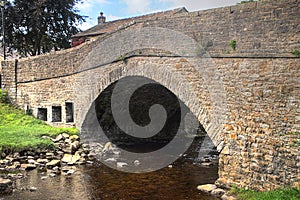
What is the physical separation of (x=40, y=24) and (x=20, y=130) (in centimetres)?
1248

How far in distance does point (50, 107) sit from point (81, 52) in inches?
141

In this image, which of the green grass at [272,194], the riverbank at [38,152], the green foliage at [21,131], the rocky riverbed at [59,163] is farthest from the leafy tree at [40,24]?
the green grass at [272,194]

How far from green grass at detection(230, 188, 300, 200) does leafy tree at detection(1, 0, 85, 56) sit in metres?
20.7

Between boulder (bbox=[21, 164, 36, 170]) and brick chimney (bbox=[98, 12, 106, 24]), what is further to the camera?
brick chimney (bbox=[98, 12, 106, 24])

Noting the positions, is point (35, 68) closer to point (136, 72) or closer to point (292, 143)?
point (136, 72)

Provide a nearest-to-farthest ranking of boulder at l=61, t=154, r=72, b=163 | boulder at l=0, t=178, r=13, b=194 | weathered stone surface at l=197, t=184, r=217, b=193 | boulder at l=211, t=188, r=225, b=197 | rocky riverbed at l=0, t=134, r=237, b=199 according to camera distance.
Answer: boulder at l=211, t=188, r=225, b=197 → weathered stone surface at l=197, t=184, r=217, b=193 → boulder at l=0, t=178, r=13, b=194 → rocky riverbed at l=0, t=134, r=237, b=199 → boulder at l=61, t=154, r=72, b=163

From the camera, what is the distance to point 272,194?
308 inches

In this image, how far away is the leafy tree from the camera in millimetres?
25859

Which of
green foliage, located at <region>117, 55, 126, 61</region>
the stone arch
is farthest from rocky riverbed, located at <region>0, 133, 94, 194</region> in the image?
green foliage, located at <region>117, 55, 126, 61</region>

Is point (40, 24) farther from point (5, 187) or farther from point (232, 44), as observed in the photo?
point (232, 44)

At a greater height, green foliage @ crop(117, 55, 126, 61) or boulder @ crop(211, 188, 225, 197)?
green foliage @ crop(117, 55, 126, 61)

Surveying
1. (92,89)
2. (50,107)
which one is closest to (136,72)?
(92,89)

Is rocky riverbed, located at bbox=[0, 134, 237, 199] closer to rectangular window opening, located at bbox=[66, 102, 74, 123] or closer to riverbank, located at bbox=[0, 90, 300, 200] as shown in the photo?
riverbank, located at bbox=[0, 90, 300, 200]

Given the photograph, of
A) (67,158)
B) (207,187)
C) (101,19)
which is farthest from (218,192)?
(101,19)
